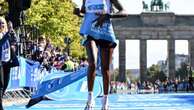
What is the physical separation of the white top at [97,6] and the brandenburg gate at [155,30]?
10621cm

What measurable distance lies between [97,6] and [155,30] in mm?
108539

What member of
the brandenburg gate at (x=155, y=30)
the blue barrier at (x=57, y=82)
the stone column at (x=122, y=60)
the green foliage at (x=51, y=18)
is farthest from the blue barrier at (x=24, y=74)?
the stone column at (x=122, y=60)

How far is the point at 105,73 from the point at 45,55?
43.0ft

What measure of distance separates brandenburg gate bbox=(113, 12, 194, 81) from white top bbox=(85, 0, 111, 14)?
4181 inches

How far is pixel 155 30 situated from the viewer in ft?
381

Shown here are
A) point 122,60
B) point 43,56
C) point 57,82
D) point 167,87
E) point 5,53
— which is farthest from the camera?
point 122,60

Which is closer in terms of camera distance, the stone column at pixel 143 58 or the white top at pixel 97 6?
the white top at pixel 97 6

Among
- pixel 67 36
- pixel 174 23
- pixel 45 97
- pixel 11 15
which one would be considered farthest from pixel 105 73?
pixel 174 23

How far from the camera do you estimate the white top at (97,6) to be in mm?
8047

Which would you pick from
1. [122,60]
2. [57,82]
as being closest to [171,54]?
[122,60]

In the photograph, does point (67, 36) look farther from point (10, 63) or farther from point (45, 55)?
point (10, 63)

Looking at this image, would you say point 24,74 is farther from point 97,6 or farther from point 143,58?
point 143,58

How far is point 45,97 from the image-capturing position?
12914mm

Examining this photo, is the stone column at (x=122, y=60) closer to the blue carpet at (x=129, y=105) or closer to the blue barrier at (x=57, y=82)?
the blue barrier at (x=57, y=82)
